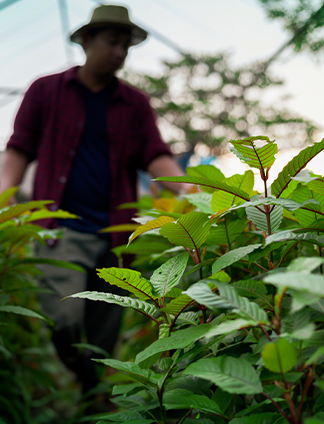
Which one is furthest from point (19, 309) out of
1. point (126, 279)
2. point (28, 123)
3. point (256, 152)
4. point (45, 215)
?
point (28, 123)

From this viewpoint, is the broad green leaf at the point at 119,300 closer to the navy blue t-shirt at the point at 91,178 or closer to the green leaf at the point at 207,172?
the green leaf at the point at 207,172

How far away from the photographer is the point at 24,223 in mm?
1075

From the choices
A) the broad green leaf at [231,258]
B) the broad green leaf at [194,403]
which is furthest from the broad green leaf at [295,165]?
the broad green leaf at [194,403]

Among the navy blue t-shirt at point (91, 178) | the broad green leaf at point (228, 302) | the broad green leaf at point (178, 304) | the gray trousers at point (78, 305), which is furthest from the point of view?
the navy blue t-shirt at point (91, 178)

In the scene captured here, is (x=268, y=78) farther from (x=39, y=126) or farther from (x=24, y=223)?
(x=24, y=223)

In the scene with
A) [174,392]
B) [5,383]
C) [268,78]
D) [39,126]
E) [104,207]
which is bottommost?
[5,383]

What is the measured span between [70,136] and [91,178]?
0.78 feet

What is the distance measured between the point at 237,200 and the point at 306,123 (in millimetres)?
9804

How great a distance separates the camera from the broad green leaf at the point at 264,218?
680 mm

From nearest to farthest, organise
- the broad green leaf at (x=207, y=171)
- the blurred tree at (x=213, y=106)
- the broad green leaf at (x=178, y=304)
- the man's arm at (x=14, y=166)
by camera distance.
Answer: the broad green leaf at (x=178, y=304)
the broad green leaf at (x=207, y=171)
the man's arm at (x=14, y=166)
the blurred tree at (x=213, y=106)

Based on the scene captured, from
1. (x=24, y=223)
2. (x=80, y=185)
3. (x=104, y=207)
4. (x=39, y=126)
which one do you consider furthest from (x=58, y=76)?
(x=24, y=223)

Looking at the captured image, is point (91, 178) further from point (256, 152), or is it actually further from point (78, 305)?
point (256, 152)

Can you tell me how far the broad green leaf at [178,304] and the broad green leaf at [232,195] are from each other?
23 centimetres

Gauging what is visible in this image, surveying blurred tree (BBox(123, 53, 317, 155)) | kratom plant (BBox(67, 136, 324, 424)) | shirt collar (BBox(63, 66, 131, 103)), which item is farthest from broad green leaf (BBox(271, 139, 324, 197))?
blurred tree (BBox(123, 53, 317, 155))
